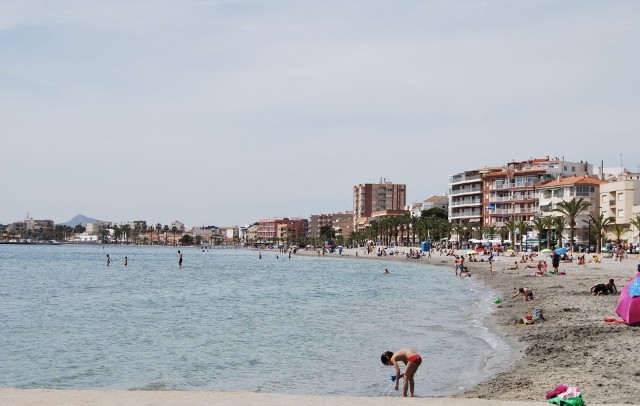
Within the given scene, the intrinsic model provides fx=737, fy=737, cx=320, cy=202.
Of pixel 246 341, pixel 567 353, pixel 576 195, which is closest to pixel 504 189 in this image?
pixel 576 195

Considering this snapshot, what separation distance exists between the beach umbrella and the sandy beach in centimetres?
28

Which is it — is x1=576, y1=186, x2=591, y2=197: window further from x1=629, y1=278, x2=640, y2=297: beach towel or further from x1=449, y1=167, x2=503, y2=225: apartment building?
x1=629, y1=278, x2=640, y2=297: beach towel

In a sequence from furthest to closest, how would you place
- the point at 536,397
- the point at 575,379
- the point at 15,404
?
the point at 575,379, the point at 536,397, the point at 15,404

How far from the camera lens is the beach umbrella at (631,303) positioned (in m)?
19.9

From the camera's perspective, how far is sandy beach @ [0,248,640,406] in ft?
37.2

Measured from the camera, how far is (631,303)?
20.5 metres

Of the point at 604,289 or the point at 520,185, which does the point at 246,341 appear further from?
the point at 520,185

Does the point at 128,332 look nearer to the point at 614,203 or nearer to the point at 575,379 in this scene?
the point at 575,379

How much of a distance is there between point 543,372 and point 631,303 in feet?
18.5

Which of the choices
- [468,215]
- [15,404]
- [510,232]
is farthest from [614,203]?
[15,404]

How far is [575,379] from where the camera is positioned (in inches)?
590

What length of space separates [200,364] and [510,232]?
9224 centimetres

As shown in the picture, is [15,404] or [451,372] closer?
[15,404]

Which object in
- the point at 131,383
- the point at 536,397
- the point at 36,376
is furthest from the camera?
the point at 36,376
